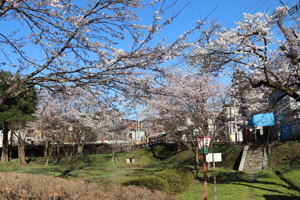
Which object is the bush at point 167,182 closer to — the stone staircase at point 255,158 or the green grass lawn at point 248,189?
the green grass lawn at point 248,189

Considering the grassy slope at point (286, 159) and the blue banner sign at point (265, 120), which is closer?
the blue banner sign at point (265, 120)

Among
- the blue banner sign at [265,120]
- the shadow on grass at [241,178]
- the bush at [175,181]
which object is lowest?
the shadow on grass at [241,178]

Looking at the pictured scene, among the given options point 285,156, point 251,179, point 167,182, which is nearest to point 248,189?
point 251,179

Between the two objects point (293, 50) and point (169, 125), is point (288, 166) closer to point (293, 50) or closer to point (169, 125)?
point (169, 125)

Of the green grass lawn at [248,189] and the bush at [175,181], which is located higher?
the bush at [175,181]

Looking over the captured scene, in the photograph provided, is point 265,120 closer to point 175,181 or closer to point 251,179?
point 251,179

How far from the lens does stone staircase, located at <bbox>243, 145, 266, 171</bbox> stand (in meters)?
20.9

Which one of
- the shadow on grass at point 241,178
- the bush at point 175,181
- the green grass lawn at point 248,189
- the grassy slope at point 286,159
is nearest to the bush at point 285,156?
the grassy slope at point 286,159

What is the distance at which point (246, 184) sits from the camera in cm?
1487

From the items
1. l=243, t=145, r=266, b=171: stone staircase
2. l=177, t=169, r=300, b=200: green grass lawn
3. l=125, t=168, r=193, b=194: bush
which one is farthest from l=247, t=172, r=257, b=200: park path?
l=125, t=168, r=193, b=194: bush

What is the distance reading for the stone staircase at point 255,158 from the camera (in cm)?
2091

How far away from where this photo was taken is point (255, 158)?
73.2 feet

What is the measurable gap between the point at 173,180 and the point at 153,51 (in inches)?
347

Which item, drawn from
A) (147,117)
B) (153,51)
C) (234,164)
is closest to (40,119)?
(147,117)
